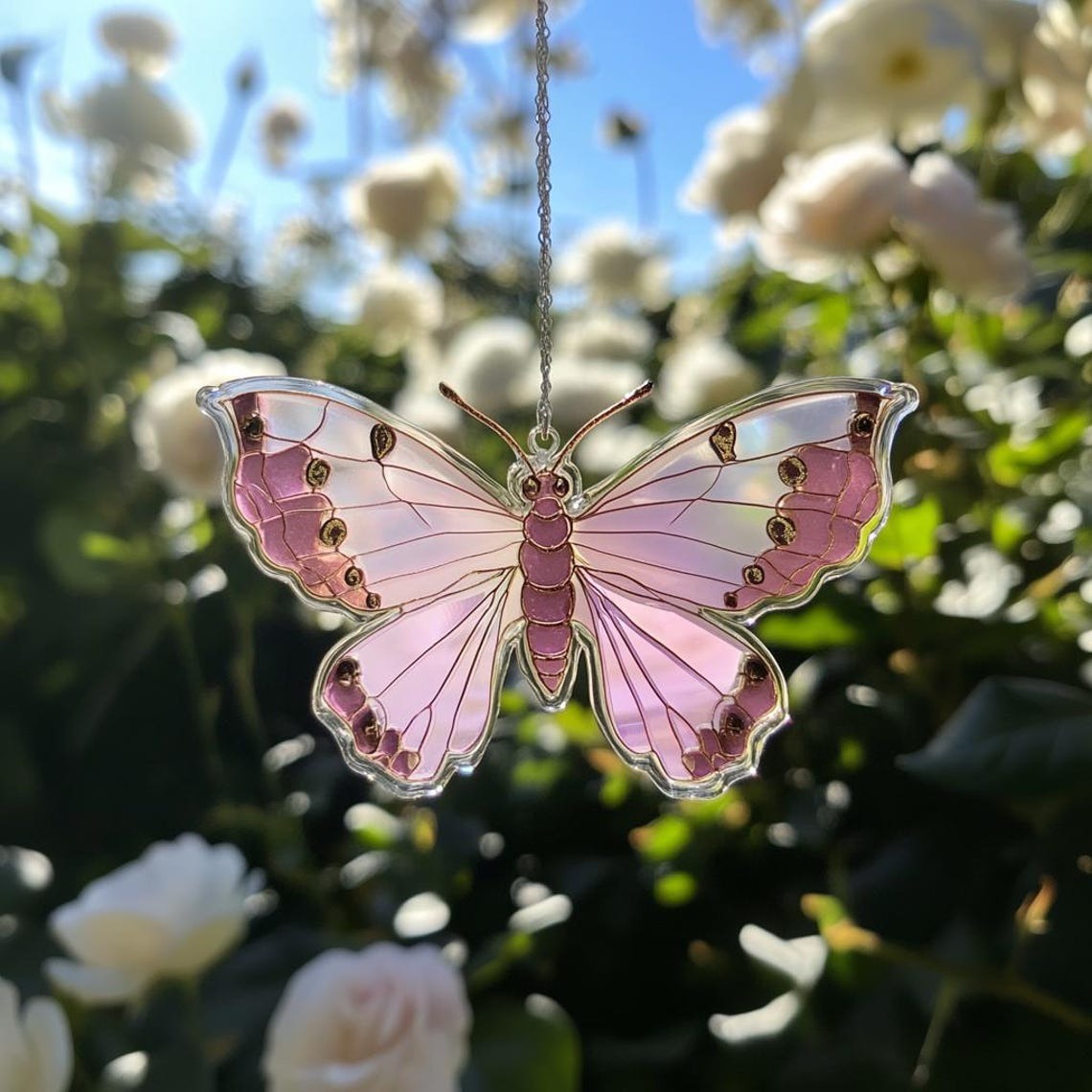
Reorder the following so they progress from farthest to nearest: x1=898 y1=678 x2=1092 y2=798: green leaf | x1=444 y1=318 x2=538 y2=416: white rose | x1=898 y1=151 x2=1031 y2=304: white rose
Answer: x1=444 y1=318 x2=538 y2=416: white rose, x1=898 y1=151 x2=1031 y2=304: white rose, x1=898 y1=678 x2=1092 y2=798: green leaf

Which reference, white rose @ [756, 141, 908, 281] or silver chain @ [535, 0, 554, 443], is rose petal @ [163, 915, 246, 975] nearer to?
silver chain @ [535, 0, 554, 443]

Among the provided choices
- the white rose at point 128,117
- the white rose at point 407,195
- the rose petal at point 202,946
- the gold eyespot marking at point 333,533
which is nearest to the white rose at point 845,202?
the gold eyespot marking at point 333,533

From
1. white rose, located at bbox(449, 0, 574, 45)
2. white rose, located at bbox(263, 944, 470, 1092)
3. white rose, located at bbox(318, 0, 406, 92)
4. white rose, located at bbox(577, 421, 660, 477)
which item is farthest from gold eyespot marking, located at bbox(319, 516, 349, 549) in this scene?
white rose, located at bbox(318, 0, 406, 92)

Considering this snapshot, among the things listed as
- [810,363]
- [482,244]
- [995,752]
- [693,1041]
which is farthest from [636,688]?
[482,244]

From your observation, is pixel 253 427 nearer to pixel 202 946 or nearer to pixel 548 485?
pixel 548 485

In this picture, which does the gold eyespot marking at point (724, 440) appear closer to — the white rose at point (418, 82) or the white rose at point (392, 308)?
the white rose at point (392, 308)

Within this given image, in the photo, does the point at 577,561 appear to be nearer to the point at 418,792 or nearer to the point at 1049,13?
the point at 418,792

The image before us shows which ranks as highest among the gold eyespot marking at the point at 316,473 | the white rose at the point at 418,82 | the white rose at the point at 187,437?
the white rose at the point at 418,82

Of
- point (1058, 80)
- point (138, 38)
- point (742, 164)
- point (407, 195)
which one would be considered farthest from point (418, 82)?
point (1058, 80)
